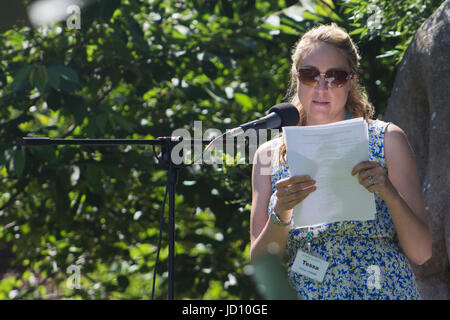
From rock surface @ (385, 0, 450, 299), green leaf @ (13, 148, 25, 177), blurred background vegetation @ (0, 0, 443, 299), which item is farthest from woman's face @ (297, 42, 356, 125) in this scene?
green leaf @ (13, 148, 25, 177)

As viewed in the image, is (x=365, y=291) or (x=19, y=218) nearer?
(x=365, y=291)

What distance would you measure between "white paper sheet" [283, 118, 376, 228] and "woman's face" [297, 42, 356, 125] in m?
0.42

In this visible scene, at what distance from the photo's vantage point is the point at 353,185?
179 centimetres

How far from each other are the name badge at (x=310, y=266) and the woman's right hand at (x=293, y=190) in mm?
223

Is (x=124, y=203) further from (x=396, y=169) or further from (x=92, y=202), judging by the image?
(x=396, y=169)

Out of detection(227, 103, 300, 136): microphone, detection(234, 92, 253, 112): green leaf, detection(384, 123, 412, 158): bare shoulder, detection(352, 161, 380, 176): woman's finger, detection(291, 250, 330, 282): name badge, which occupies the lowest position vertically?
detection(291, 250, 330, 282): name badge

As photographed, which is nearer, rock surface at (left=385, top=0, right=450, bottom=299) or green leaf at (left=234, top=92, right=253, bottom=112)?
rock surface at (left=385, top=0, right=450, bottom=299)

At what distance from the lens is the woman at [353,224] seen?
1832mm

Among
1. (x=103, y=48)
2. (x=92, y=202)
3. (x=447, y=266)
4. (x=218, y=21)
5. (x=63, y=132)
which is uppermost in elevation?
(x=218, y=21)

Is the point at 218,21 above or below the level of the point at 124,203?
above

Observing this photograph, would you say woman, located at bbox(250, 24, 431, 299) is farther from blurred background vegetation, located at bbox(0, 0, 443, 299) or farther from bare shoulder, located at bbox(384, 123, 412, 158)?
blurred background vegetation, located at bbox(0, 0, 443, 299)

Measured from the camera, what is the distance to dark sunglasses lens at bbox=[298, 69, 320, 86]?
7.13 ft
